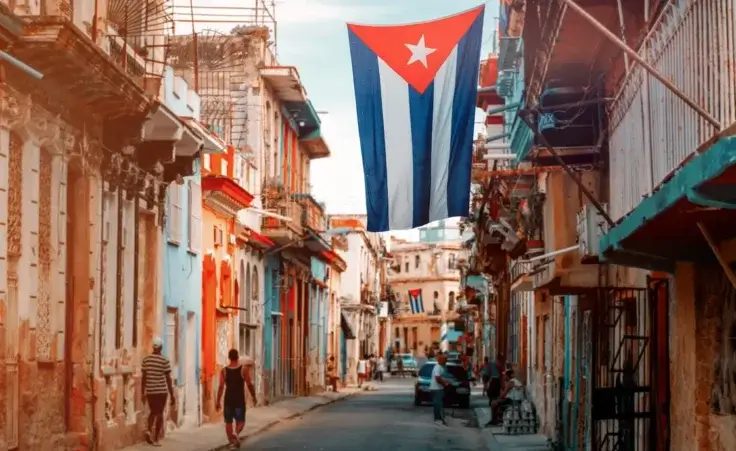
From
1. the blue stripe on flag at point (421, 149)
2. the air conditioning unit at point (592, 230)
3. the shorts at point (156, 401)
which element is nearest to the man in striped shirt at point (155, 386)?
the shorts at point (156, 401)

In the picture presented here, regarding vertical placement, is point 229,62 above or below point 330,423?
above

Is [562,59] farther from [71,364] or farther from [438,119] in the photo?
[71,364]

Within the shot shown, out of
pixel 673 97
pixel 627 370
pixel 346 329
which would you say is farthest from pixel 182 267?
pixel 346 329

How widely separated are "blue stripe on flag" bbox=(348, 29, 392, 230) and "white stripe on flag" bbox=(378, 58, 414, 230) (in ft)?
0.20

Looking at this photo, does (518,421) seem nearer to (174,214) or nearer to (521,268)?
(521,268)

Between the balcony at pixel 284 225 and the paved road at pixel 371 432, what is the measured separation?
16.1 feet

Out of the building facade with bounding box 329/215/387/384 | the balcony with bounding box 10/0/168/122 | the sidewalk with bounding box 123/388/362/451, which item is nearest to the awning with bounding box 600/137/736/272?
the balcony with bounding box 10/0/168/122

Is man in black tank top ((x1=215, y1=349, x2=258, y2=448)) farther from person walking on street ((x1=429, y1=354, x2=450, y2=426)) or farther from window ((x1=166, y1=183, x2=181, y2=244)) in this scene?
person walking on street ((x1=429, y1=354, x2=450, y2=426))

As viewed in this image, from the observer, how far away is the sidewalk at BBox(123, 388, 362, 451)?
22.1 meters

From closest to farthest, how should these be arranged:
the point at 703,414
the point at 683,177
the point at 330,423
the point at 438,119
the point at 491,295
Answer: the point at 683,177
the point at 703,414
the point at 438,119
the point at 330,423
the point at 491,295

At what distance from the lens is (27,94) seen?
16734 millimetres

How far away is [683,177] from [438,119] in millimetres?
6935

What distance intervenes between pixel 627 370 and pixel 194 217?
47.7ft

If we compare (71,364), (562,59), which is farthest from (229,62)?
(562,59)
